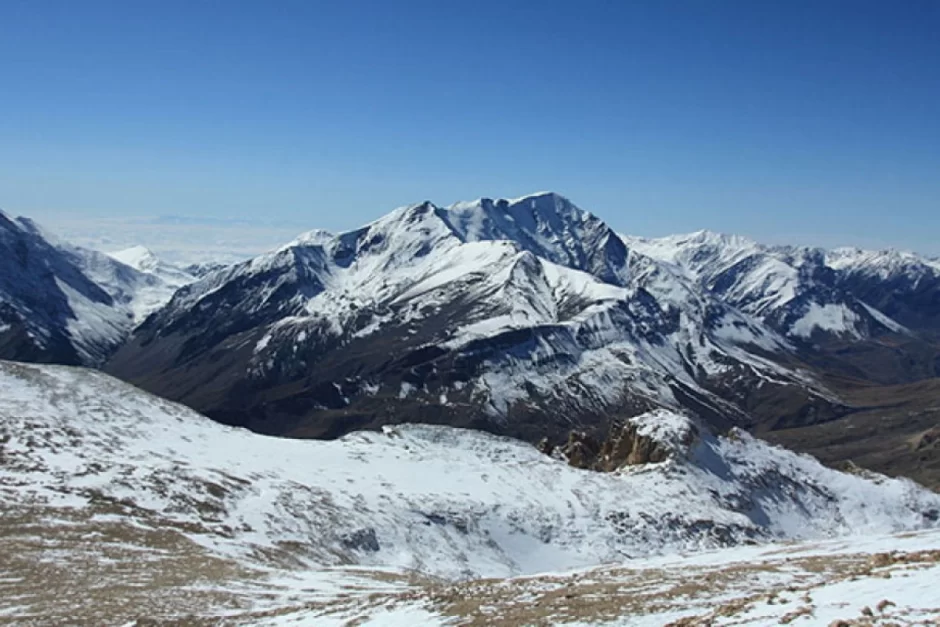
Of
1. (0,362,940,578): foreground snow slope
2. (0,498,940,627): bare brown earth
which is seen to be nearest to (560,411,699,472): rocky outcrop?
(0,362,940,578): foreground snow slope

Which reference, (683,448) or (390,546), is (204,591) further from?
(683,448)

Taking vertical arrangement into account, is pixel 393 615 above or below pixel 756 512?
above

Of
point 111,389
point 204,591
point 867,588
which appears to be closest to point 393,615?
point 204,591

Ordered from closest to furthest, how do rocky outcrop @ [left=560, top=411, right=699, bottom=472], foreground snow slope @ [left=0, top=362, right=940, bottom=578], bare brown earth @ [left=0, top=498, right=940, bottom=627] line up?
bare brown earth @ [left=0, top=498, right=940, bottom=627] < foreground snow slope @ [left=0, top=362, right=940, bottom=578] < rocky outcrop @ [left=560, top=411, right=699, bottom=472]

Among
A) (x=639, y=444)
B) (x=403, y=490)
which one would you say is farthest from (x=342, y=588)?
(x=639, y=444)

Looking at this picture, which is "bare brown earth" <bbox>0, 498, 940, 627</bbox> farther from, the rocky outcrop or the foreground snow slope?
the rocky outcrop

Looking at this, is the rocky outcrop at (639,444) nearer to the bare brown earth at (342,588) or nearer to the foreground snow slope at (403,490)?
the foreground snow slope at (403,490)

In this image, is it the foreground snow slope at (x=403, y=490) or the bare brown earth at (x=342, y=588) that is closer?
the bare brown earth at (x=342, y=588)

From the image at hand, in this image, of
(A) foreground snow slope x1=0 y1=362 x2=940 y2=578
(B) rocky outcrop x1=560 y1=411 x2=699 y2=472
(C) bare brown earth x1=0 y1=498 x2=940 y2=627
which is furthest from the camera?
(B) rocky outcrop x1=560 y1=411 x2=699 y2=472

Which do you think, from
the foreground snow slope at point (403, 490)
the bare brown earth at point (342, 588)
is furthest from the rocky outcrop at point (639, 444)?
the bare brown earth at point (342, 588)
